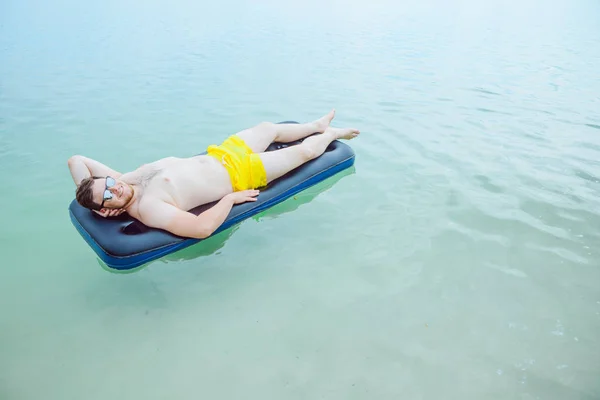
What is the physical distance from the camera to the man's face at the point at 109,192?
2.93 meters

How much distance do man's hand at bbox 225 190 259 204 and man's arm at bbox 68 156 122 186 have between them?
0.99 m

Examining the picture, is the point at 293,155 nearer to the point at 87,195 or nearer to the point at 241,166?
the point at 241,166

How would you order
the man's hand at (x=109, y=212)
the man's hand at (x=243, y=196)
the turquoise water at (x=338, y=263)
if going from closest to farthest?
the turquoise water at (x=338, y=263)
the man's hand at (x=109, y=212)
the man's hand at (x=243, y=196)

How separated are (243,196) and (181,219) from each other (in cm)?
58

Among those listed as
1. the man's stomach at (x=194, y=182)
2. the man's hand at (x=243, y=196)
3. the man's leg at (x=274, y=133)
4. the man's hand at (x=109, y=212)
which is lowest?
the man's hand at (x=109, y=212)

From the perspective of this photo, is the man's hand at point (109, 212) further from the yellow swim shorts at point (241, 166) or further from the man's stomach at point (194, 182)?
the yellow swim shorts at point (241, 166)

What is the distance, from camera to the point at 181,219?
2982 millimetres

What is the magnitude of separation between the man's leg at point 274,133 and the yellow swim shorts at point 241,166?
0.23m

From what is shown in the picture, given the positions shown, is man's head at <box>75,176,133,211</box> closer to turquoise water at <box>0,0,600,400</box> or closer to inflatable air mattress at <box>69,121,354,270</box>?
inflatable air mattress at <box>69,121,354,270</box>

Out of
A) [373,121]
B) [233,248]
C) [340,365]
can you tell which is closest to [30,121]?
[233,248]

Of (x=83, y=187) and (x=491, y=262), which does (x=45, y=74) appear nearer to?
(x=83, y=187)

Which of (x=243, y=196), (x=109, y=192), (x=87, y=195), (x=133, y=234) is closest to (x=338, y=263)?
(x=243, y=196)

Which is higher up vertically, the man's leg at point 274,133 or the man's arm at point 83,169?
the man's leg at point 274,133

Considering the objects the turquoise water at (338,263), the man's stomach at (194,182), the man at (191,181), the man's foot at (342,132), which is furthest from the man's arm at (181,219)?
the man's foot at (342,132)
